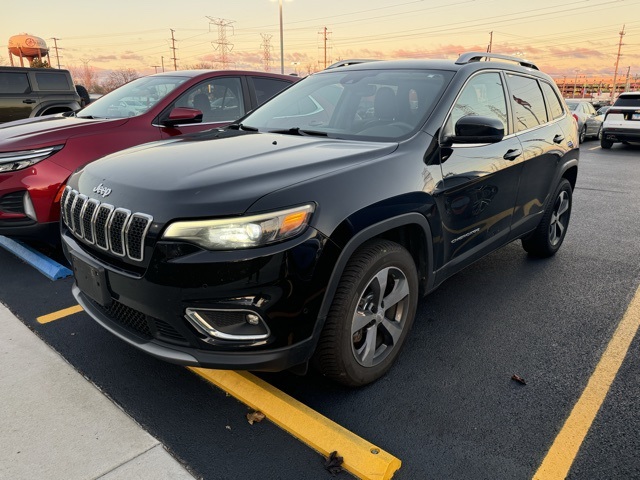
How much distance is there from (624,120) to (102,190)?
15925mm

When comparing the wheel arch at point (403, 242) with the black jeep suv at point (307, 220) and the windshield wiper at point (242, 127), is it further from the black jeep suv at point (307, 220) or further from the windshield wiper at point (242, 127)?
the windshield wiper at point (242, 127)

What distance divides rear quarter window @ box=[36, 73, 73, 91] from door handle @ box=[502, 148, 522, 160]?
11194 millimetres

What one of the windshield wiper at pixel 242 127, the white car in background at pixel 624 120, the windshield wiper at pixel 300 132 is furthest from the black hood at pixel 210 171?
the white car in background at pixel 624 120

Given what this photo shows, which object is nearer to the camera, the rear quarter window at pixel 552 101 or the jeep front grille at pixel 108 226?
the jeep front grille at pixel 108 226

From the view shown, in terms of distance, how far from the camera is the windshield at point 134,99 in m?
4.90

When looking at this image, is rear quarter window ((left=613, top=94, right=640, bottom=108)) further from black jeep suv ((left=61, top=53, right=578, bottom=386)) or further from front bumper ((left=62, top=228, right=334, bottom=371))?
front bumper ((left=62, top=228, right=334, bottom=371))

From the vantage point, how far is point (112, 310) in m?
2.44

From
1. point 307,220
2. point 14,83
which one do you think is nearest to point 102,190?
point 307,220

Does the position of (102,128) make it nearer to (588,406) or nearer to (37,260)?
(37,260)

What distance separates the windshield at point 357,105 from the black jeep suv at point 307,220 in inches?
0.5

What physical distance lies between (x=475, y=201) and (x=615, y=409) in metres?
1.39

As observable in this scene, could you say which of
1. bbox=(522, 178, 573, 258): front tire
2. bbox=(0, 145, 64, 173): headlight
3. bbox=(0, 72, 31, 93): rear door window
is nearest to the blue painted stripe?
bbox=(0, 145, 64, 173): headlight

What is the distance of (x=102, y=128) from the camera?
14.6 feet

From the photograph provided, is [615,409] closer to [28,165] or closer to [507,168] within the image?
[507,168]
